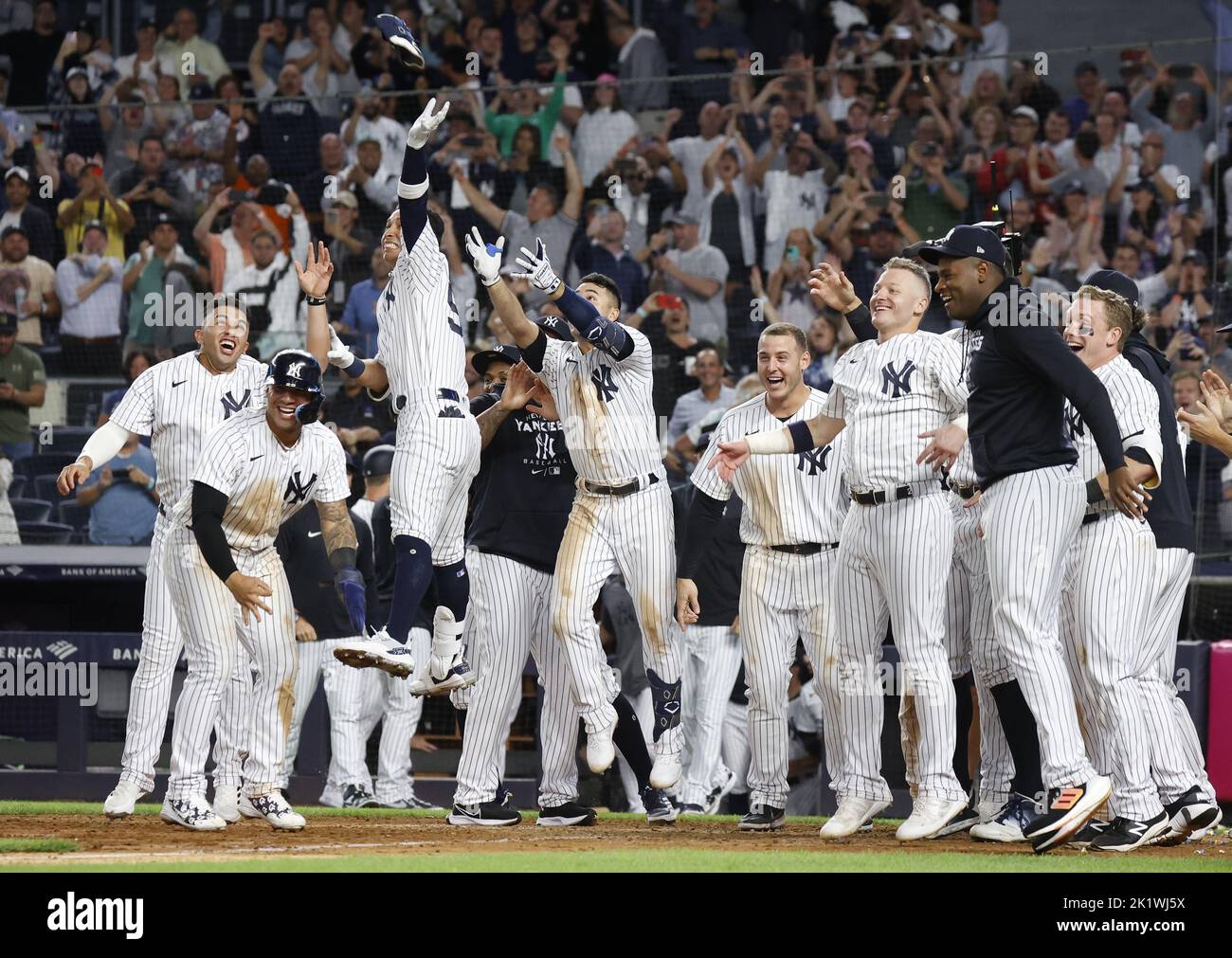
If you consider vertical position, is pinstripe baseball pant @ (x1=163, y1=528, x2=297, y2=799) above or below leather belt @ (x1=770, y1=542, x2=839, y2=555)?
below

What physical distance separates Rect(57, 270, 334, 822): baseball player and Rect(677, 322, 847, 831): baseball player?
6.11ft

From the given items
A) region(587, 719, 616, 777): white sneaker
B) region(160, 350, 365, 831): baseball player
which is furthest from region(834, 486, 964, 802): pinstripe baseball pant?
region(160, 350, 365, 831): baseball player

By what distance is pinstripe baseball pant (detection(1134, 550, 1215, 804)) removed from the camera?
6270 millimetres

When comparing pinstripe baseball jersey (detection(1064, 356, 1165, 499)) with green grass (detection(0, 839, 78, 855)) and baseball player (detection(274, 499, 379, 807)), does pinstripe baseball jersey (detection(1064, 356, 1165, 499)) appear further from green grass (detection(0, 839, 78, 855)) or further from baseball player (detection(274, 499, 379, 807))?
baseball player (detection(274, 499, 379, 807))

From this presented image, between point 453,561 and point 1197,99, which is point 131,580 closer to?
point 453,561

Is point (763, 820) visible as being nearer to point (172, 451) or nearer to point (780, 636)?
point (780, 636)

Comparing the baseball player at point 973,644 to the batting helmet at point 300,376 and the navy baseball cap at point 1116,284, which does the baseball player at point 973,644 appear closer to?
the navy baseball cap at point 1116,284

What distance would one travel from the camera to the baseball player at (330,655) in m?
9.38

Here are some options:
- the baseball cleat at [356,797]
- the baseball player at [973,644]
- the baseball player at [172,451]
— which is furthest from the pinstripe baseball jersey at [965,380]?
the baseball cleat at [356,797]

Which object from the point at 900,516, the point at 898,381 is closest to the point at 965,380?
the point at 898,381

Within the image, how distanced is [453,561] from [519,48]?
8097 mm

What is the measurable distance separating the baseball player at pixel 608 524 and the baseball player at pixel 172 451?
1106mm

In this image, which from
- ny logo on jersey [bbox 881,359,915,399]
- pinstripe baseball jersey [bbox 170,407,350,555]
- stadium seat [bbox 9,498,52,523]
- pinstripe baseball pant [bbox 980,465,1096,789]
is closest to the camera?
pinstripe baseball pant [bbox 980,465,1096,789]

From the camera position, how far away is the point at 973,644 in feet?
22.1
